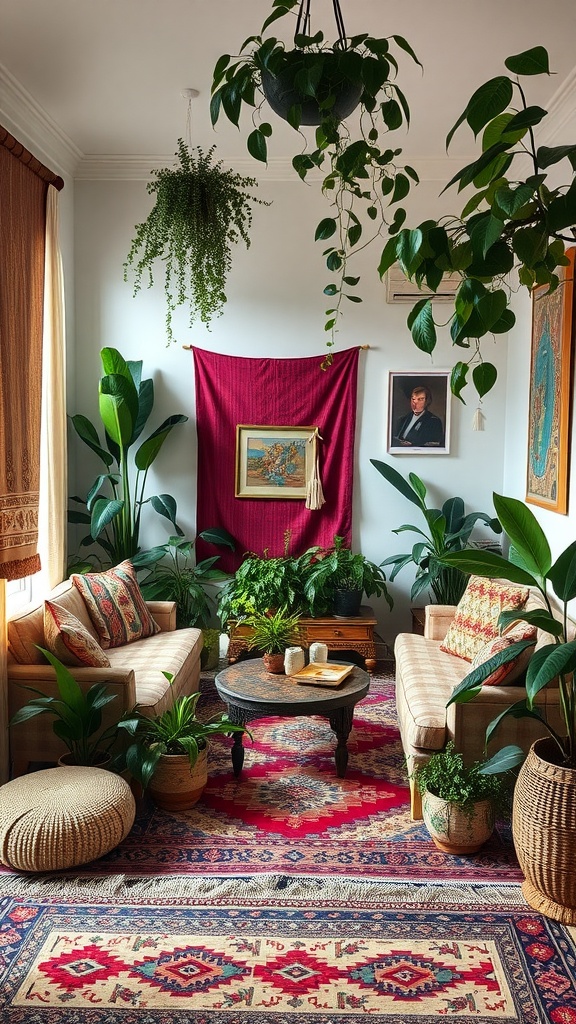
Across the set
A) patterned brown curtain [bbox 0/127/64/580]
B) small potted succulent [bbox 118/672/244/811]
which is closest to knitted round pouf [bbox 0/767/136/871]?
small potted succulent [bbox 118/672/244/811]

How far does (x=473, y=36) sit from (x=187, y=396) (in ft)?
9.67

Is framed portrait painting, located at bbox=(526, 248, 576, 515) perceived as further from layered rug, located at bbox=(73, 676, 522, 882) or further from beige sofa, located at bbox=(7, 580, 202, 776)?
beige sofa, located at bbox=(7, 580, 202, 776)

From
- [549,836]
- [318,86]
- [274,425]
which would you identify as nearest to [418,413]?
[274,425]

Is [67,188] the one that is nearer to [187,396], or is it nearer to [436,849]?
[187,396]

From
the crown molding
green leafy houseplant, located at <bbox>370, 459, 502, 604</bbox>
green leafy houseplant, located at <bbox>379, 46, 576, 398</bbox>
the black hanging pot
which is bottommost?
green leafy houseplant, located at <bbox>370, 459, 502, 604</bbox>

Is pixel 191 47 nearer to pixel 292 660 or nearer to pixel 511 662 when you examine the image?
pixel 292 660

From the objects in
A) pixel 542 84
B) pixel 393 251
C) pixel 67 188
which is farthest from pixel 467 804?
pixel 67 188

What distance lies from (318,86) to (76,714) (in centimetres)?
250

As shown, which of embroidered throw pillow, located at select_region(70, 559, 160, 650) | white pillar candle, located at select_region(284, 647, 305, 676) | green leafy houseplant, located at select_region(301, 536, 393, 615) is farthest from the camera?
green leafy houseplant, located at select_region(301, 536, 393, 615)

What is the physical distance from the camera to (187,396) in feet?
19.7

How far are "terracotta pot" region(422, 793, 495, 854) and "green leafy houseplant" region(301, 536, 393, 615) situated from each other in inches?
90.1

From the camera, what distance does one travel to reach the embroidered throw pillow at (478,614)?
4.25 metres

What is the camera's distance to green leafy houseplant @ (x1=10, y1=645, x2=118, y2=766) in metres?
3.46

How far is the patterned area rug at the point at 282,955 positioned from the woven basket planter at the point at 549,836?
2.9 inches
